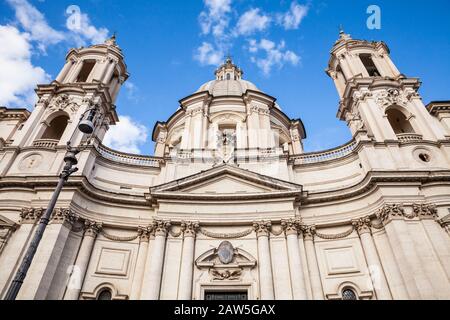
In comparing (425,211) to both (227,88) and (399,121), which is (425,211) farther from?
(227,88)

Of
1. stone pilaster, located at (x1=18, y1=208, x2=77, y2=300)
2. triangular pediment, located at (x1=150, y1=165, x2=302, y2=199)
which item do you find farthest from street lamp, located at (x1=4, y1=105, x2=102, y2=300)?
triangular pediment, located at (x1=150, y1=165, x2=302, y2=199)

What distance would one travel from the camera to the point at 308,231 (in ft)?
52.0

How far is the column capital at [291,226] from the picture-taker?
602 inches

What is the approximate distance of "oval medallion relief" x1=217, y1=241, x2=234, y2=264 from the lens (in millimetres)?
15047

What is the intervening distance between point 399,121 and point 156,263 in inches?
716

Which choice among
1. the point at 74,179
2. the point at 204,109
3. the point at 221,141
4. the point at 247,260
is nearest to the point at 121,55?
the point at 204,109

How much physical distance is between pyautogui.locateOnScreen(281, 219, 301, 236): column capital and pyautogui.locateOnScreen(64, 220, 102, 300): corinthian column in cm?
929

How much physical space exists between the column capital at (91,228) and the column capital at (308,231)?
34.1 ft

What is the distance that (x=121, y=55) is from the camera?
25188 millimetres

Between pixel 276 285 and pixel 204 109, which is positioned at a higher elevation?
pixel 204 109
